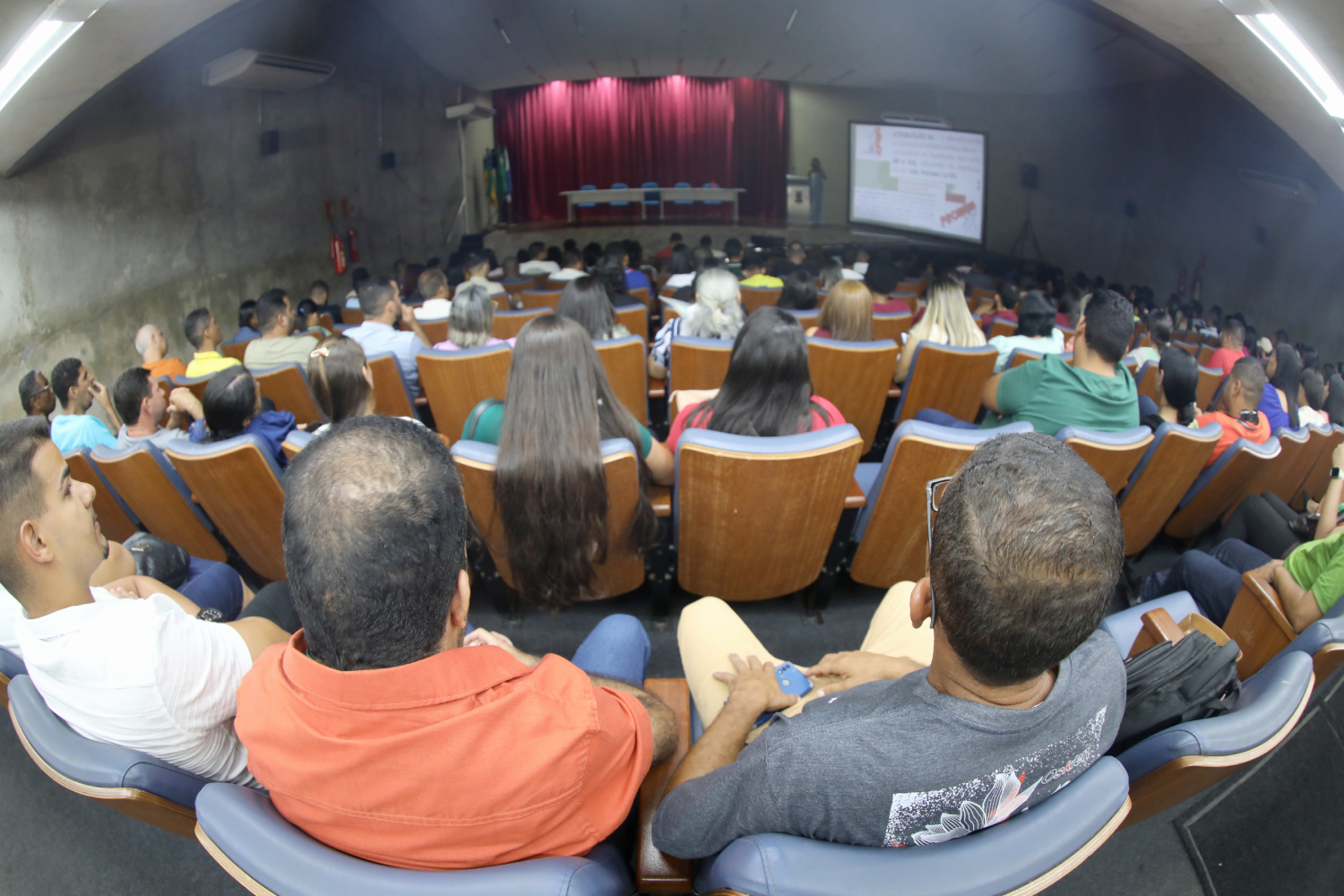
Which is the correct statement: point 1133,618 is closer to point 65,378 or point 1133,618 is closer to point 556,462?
point 556,462

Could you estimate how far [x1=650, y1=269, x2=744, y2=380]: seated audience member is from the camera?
4.05 m

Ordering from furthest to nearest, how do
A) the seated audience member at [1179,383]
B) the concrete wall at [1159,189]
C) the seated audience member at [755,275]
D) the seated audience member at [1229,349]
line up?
1. the concrete wall at [1159,189]
2. the seated audience member at [755,275]
3. the seated audience member at [1229,349]
4. the seated audience member at [1179,383]

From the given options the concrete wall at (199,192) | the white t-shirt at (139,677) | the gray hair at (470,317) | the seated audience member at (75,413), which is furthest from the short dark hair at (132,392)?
the concrete wall at (199,192)

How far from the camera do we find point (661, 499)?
87.5 inches

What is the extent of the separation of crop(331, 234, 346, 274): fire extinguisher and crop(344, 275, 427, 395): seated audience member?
6.26m

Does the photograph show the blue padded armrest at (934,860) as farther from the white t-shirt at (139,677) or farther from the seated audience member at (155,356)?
the seated audience member at (155,356)

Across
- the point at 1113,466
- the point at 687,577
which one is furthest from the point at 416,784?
the point at 1113,466

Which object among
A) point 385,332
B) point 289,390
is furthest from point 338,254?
point 289,390

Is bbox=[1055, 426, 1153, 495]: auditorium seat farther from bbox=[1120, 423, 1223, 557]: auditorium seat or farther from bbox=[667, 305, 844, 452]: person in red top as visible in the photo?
bbox=[667, 305, 844, 452]: person in red top

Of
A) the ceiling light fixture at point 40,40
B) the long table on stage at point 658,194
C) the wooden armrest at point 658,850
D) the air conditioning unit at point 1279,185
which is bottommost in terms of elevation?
the wooden armrest at point 658,850

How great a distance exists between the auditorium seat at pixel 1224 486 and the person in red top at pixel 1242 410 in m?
0.08

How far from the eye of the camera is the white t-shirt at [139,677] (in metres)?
1.09

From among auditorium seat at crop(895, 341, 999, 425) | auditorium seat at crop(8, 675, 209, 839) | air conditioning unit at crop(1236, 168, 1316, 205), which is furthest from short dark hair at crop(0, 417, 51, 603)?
air conditioning unit at crop(1236, 168, 1316, 205)

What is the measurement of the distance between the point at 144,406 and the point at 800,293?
3.70 meters
